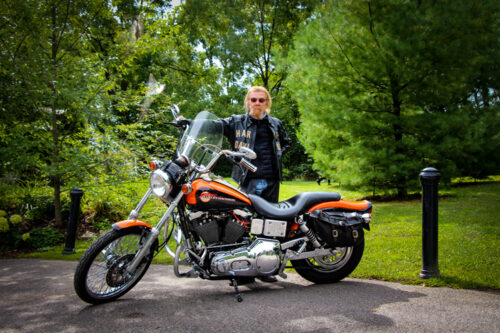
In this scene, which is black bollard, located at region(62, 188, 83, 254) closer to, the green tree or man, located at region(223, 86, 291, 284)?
man, located at region(223, 86, 291, 284)

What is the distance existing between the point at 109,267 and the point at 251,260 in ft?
4.05

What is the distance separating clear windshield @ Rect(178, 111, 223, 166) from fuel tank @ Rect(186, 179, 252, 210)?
28 centimetres

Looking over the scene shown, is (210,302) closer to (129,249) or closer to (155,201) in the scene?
(129,249)

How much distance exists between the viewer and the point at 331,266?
383 cm

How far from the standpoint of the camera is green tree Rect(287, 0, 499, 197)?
31.7 feet

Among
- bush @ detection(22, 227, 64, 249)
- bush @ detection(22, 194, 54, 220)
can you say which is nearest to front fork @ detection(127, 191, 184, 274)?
bush @ detection(22, 227, 64, 249)

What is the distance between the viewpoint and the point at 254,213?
356cm

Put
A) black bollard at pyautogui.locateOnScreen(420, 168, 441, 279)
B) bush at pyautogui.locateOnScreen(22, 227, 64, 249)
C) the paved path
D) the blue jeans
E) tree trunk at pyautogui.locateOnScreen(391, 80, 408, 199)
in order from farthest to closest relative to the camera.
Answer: tree trunk at pyautogui.locateOnScreen(391, 80, 408, 199)
bush at pyautogui.locateOnScreen(22, 227, 64, 249)
the blue jeans
black bollard at pyautogui.locateOnScreen(420, 168, 441, 279)
the paved path

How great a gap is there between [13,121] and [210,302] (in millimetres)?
4975

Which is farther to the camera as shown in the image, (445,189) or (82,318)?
(445,189)

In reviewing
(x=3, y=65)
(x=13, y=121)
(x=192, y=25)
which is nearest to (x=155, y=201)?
(x=13, y=121)

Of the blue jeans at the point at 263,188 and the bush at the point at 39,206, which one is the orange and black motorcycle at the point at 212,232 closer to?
the blue jeans at the point at 263,188

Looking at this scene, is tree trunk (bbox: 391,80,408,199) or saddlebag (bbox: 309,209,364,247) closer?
saddlebag (bbox: 309,209,364,247)

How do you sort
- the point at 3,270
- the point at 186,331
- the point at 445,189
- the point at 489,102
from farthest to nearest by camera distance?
the point at 489,102, the point at 445,189, the point at 3,270, the point at 186,331
